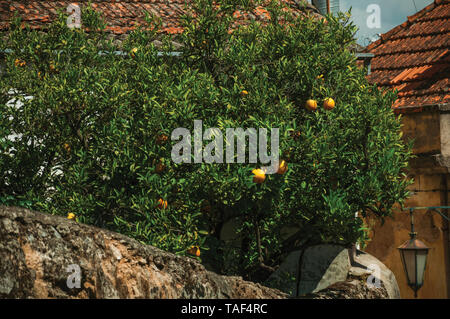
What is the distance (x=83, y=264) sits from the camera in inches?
143

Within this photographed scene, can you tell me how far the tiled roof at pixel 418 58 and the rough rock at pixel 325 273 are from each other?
408 centimetres

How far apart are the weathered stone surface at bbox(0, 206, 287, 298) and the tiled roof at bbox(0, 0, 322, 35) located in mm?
6108

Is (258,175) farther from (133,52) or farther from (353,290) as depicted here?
(133,52)

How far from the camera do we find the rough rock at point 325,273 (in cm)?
739

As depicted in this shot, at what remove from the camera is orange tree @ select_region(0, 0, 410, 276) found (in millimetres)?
6031

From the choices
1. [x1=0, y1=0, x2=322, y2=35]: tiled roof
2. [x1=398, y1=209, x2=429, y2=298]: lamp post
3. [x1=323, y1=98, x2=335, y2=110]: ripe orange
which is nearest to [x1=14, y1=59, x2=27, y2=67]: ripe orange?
[x1=0, y1=0, x2=322, y2=35]: tiled roof

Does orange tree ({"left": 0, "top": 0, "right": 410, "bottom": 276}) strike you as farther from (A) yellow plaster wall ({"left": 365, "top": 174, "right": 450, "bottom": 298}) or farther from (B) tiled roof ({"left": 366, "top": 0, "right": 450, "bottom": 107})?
(B) tiled roof ({"left": 366, "top": 0, "right": 450, "bottom": 107})

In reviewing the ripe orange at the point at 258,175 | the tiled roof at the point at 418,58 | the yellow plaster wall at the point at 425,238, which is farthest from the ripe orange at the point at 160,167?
the tiled roof at the point at 418,58

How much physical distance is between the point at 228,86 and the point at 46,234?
404 centimetres

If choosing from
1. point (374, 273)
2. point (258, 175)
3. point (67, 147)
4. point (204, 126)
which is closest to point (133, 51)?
point (67, 147)

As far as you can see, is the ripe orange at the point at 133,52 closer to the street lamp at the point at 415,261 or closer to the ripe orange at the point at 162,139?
the ripe orange at the point at 162,139

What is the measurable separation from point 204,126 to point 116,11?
5.84 m

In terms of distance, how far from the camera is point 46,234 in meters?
3.57
